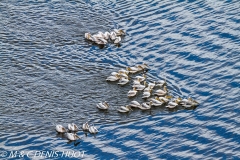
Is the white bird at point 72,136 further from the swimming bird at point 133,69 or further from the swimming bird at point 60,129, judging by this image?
the swimming bird at point 133,69

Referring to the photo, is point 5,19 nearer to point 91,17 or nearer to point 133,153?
point 91,17

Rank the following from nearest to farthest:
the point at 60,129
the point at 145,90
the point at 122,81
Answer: the point at 60,129, the point at 145,90, the point at 122,81

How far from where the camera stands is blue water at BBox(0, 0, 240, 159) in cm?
2413

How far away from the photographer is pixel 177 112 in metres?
26.3

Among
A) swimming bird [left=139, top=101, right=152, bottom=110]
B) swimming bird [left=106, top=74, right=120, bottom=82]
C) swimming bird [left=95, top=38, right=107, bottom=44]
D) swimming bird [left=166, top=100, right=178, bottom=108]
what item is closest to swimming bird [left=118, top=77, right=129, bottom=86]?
swimming bird [left=106, top=74, right=120, bottom=82]

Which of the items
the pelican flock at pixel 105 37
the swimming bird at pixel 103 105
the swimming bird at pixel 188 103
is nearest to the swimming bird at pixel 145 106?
the swimming bird at pixel 188 103

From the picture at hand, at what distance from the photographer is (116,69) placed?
29.8 m

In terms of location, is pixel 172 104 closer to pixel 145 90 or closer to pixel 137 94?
pixel 145 90

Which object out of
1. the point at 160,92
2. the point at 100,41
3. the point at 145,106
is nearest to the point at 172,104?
the point at 160,92

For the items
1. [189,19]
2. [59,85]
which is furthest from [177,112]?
[189,19]

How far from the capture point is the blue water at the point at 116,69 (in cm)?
2413

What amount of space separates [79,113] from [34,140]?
9.00 feet

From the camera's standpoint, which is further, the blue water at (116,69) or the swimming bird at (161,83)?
the swimming bird at (161,83)

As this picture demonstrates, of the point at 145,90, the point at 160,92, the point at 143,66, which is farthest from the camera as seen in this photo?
the point at 143,66
